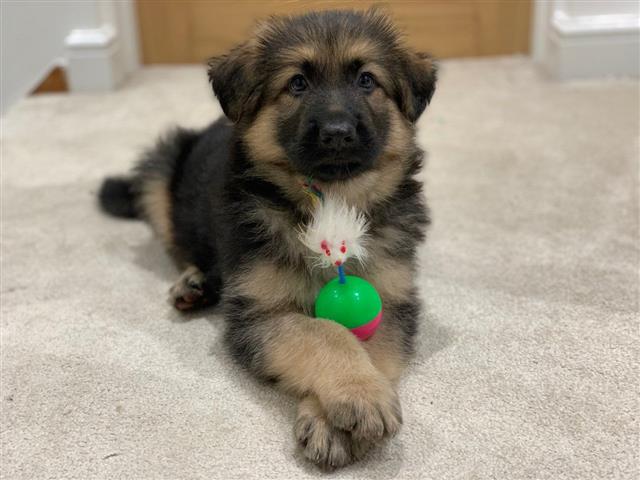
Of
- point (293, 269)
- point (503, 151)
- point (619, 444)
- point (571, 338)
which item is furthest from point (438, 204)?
point (619, 444)

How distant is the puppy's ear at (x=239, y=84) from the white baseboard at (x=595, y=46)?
10.0 ft

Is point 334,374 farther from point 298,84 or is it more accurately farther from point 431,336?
point 298,84

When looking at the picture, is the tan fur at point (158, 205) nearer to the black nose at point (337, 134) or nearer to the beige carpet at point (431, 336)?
the beige carpet at point (431, 336)

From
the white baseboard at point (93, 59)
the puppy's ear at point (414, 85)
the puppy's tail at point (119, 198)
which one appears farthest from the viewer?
the white baseboard at point (93, 59)

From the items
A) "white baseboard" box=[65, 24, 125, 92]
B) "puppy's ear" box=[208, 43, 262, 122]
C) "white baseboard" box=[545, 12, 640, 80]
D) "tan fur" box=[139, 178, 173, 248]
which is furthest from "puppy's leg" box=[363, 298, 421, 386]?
"white baseboard" box=[65, 24, 125, 92]

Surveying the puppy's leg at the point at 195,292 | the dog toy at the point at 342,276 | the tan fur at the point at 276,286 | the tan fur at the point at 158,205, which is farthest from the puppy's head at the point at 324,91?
the tan fur at the point at 158,205

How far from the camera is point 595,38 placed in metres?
4.39

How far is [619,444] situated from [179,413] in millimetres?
1043

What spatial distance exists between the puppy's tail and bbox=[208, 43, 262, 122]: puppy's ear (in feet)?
3.63

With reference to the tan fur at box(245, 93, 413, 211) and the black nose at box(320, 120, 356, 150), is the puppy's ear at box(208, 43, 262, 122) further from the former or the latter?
the black nose at box(320, 120, 356, 150)

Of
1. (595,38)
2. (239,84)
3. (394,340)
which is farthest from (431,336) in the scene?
(595,38)

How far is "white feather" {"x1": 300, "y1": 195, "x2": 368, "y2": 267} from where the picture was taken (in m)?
1.79

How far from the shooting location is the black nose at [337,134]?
173 cm

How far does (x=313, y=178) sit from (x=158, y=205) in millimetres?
1155
